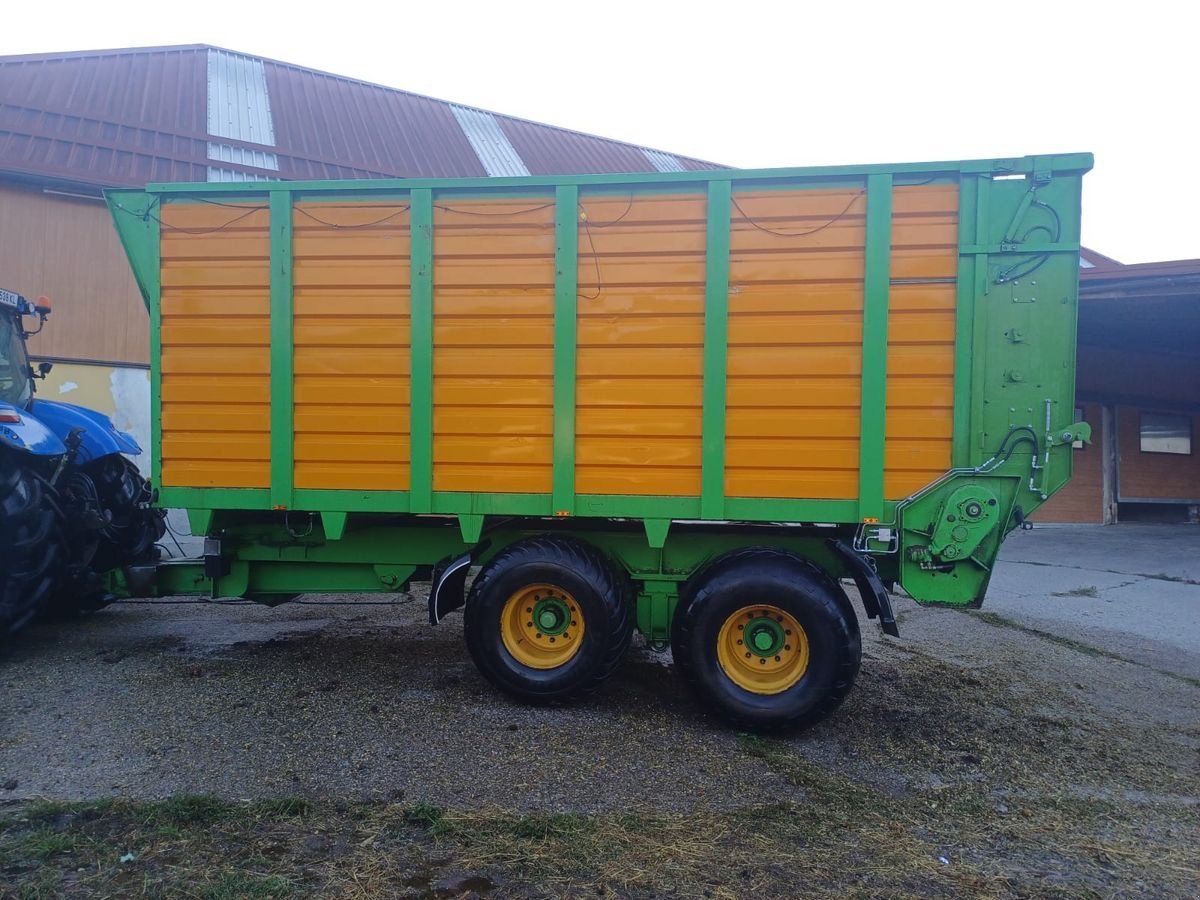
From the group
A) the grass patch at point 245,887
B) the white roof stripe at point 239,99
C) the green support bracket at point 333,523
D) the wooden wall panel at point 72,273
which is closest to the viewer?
the grass patch at point 245,887

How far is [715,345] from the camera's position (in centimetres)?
414

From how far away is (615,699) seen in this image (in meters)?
4.48

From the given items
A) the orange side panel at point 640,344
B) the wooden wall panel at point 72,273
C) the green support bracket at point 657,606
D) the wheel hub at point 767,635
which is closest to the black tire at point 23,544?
the orange side panel at point 640,344

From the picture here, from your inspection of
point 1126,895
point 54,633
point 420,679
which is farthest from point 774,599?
point 54,633

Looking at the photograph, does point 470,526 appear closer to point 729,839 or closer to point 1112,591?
point 729,839

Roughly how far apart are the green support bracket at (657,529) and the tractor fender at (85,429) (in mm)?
4225

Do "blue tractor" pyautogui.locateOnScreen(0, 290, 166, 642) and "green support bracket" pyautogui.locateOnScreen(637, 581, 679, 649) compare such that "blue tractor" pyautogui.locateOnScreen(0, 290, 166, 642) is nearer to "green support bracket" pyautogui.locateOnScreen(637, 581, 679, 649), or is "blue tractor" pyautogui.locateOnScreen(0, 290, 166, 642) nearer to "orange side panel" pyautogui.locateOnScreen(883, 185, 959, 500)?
"green support bracket" pyautogui.locateOnScreen(637, 581, 679, 649)

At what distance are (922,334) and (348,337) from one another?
3195mm

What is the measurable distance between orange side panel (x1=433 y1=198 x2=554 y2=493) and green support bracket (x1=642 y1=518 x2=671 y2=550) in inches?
23.6

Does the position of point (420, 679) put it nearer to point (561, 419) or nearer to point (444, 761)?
point (444, 761)

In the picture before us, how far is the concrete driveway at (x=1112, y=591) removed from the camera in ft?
20.6

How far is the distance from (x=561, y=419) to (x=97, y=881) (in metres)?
2.77

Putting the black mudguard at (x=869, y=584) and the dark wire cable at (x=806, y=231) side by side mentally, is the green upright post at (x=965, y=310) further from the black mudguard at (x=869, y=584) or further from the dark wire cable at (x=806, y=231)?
the black mudguard at (x=869, y=584)

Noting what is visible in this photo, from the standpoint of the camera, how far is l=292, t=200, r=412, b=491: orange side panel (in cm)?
438
